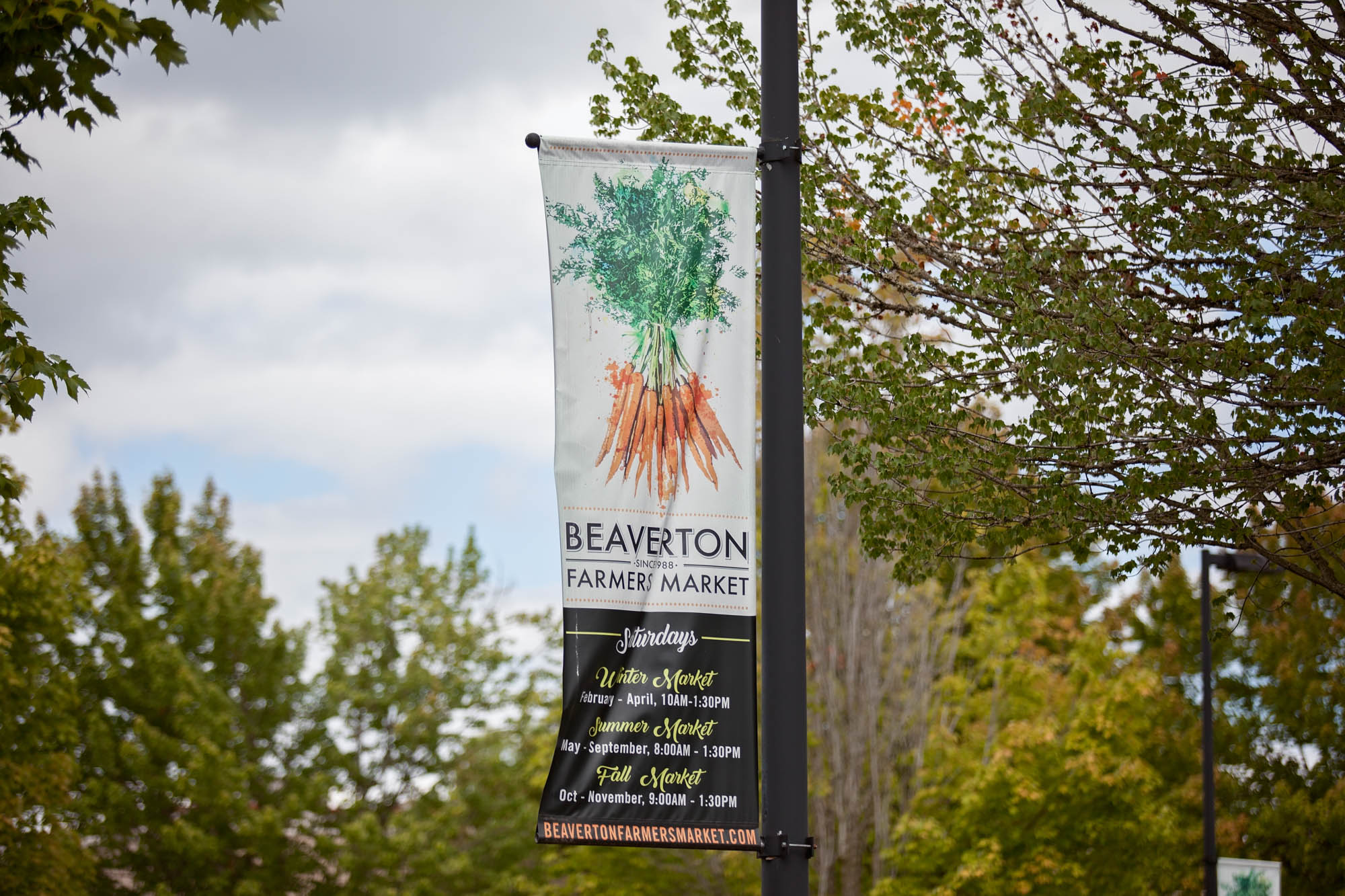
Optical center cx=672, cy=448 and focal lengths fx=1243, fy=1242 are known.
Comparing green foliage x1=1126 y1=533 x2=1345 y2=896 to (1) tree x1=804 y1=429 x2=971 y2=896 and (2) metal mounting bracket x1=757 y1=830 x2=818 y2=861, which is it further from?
(2) metal mounting bracket x1=757 y1=830 x2=818 y2=861

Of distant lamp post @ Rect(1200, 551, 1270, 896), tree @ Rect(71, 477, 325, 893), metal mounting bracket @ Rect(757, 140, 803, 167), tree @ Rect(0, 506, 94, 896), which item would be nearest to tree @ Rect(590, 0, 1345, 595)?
metal mounting bracket @ Rect(757, 140, 803, 167)

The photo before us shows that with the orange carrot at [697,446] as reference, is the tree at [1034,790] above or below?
below

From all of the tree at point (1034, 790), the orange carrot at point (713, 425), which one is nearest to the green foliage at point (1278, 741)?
the tree at point (1034, 790)

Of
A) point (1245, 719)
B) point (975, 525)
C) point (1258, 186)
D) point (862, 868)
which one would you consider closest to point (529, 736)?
point (862, 868)

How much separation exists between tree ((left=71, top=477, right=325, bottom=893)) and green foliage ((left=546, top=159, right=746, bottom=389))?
21.3m

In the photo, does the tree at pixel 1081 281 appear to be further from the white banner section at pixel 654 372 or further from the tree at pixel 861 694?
the tree at pixel 861 694

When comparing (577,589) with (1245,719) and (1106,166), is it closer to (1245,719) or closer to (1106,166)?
(1106,166)

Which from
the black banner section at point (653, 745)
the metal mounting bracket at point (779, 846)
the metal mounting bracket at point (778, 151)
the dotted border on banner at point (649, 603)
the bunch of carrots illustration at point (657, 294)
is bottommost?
the metal mounting bracket at point (779, 846)

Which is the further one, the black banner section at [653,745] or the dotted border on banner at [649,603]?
the dotted border on banner at [649,603]

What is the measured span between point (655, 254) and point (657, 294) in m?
0.18

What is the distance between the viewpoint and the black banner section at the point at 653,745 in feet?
14.5

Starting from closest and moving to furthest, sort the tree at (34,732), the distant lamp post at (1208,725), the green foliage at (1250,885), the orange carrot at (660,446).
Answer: the orange carrot at (660,446)
the green foliage at (1250,885)
the distant lamp post at (1208,725)
the tree at (34,732)

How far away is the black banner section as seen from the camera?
4.42 m

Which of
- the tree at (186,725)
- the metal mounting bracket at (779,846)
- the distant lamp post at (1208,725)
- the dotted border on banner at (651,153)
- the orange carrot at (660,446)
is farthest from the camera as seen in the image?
the tree at (186,725)
